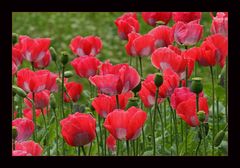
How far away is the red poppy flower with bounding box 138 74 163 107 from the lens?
85.8 inches

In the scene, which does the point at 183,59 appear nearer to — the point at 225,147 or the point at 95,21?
the point at 225,147

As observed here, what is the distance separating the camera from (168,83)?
7.06 ft

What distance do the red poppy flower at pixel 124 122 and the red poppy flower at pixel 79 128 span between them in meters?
0.05

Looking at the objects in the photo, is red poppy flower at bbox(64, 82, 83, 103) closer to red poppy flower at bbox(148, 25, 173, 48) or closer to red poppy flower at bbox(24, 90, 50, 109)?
red poppy flower at bbox(24, 90, 50, 109)

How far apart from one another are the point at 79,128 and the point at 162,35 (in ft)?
2.50

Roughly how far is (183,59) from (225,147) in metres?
0.31

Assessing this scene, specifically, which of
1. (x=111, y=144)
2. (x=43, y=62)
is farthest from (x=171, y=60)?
(x=43, y=62)

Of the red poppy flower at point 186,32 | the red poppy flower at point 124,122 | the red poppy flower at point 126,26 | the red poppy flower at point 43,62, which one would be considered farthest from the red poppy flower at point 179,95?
the red poppy flower at point 43,62

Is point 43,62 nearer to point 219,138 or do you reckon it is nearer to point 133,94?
point 133,94

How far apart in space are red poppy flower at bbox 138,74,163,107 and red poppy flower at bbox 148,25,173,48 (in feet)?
1.13

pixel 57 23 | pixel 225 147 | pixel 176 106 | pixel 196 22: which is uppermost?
pixel 57 23

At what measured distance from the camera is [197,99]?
208cm

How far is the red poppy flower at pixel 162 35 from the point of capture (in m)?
2.54
